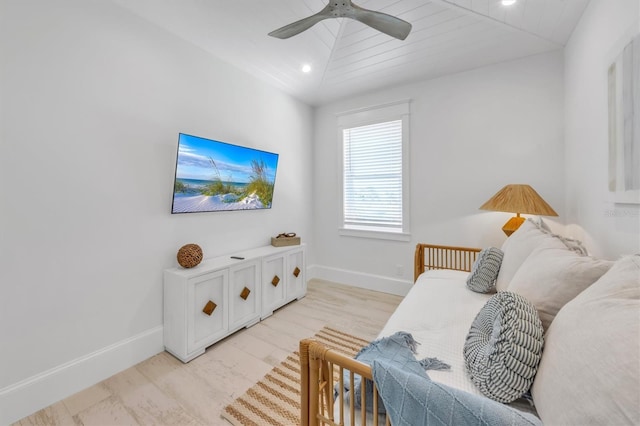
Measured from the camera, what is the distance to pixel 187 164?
218 centimetres

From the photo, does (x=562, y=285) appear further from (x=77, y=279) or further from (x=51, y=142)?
(x=51, y=142)

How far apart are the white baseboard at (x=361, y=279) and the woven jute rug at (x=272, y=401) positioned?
1.68 metres

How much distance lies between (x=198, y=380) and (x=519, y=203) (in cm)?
278

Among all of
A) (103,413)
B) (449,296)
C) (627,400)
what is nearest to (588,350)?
(627,400)

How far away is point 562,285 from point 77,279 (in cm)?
263

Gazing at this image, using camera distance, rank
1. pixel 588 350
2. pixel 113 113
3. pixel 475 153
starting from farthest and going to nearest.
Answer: pixel 475 153 → pixel 113 113 → pixel 588 350

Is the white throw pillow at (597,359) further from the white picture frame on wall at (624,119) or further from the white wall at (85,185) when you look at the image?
the white wall at (85,185)

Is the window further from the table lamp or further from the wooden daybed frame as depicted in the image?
the wooden daybed frame

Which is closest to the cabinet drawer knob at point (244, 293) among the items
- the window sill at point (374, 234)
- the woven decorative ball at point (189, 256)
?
the woven decorative ball at point (189, 256)

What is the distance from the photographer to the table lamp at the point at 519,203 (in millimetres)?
2062

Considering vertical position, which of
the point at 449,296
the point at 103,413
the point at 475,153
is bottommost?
the point at 103,413

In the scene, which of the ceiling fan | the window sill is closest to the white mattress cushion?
the window sill

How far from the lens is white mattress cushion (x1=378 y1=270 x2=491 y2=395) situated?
1027 millimetres

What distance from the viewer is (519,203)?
2.12 metres
